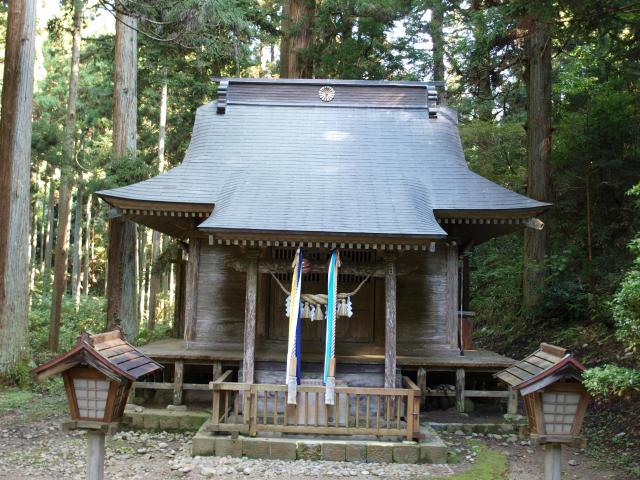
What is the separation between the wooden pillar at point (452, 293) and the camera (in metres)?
10.1

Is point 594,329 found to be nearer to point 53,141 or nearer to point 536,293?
point 536,293

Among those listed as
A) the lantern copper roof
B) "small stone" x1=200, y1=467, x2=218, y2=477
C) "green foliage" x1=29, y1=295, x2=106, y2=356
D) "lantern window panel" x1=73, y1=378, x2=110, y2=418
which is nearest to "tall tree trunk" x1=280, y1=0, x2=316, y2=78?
"green foliage" x1=29, y1=295, x2=106, y2=356

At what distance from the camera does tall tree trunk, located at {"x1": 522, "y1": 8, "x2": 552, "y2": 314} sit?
1298 cm

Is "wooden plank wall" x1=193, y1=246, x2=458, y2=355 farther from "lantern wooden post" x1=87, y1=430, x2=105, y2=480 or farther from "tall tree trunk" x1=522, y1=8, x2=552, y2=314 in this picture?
"lantern wooden post" x1=87, y1=430, x2=105, y2=480

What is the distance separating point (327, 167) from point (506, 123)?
28.8 feet

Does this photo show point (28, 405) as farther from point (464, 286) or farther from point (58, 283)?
point (464, 286)

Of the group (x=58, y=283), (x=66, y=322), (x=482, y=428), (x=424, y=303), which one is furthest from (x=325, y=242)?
(x=66, y=322)

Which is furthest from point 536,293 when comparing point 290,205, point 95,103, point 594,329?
point 95,103

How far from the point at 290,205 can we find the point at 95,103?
1353 cm

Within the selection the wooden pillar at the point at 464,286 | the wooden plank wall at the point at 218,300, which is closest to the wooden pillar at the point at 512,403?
the wooden pillar at the point at 464,286

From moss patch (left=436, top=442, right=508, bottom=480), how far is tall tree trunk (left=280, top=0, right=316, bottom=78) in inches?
586

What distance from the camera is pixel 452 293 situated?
10156 millimetres

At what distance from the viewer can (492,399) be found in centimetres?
1027

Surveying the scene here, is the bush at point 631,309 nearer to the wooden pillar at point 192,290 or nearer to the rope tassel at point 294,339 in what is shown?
the rope tassel at point 294,339
